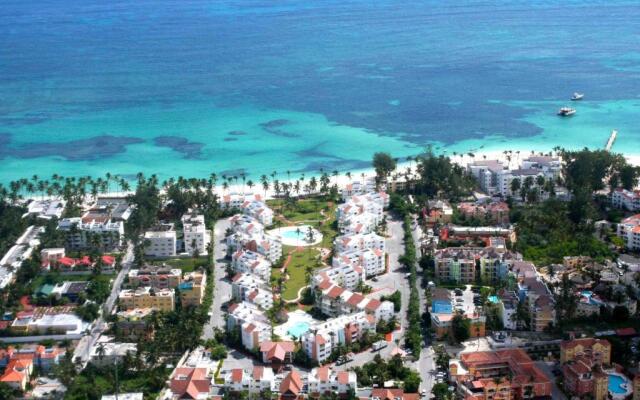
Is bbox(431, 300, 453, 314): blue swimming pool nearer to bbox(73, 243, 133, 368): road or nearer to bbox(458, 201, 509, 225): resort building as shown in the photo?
bbox(458, 201, 509, 225): resort building

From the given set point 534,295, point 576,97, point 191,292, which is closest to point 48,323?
point 191,292

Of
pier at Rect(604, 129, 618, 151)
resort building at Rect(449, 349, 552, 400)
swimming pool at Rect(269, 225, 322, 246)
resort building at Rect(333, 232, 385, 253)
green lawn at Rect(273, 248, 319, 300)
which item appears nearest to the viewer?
resort building at Rect(449, 349, 552, 400)

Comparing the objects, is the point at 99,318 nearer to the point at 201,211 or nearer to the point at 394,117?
the point at 201,211

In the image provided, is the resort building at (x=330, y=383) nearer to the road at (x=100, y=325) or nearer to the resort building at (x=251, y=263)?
the road at (x=100, y=325)

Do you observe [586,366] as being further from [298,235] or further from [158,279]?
[298,235]

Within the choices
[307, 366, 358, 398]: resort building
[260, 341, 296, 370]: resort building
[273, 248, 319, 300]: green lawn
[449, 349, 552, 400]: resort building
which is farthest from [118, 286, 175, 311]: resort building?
[449, 349, 552, 400]: resort building

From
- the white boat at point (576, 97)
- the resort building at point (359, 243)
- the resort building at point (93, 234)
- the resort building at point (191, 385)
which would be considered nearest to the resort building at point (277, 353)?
the resort building at point (191, 385)
